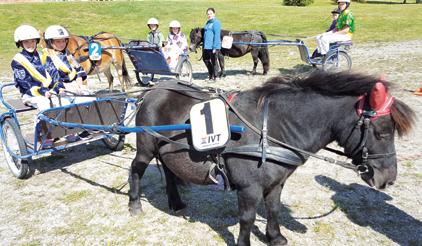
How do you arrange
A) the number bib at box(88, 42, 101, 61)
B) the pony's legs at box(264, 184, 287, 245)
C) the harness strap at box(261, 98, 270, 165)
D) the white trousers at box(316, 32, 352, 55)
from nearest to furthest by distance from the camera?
the harness strap at box(261, 98, 270, 165) < the pony's legs at box(264, 184, 287, 245) < the number bib at box(88, 42, 101, 61) < the white trousers at box(316, 32, 352, 55)

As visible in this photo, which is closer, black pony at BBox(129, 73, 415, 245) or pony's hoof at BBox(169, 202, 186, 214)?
black pony at BBox(129, 73, 415, 245)

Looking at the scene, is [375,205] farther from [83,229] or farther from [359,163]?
[83,229]

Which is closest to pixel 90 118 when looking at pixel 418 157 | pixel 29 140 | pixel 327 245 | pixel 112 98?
pixel 112 98

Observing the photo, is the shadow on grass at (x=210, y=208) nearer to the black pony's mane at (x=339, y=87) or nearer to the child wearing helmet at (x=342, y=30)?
the black pony's mane at (x=339, y=87)

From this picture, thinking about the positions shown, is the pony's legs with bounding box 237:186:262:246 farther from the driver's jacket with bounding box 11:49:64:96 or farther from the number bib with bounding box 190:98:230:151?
the driver's jacket with bounding box 11:49:64:96

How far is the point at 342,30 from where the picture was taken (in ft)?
33.9

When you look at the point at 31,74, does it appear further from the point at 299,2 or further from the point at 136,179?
the point at 299,2

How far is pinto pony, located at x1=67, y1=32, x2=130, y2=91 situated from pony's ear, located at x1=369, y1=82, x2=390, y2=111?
26.9ft

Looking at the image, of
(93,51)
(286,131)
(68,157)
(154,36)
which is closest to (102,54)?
(93,51)

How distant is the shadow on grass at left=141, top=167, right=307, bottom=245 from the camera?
12.7 ft

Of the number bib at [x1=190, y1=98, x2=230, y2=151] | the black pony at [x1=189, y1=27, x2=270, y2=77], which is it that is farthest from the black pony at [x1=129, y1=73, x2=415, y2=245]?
the black pony at [x1=189, y1=27, x2=270, y2=77]

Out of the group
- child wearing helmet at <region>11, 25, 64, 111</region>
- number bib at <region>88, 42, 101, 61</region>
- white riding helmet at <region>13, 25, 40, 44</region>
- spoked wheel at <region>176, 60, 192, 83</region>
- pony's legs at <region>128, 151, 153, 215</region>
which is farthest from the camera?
spoked wheel at <region>176, 60, 192, 83</region>

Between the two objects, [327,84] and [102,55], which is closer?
[327,84]

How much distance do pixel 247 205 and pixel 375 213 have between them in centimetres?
198
